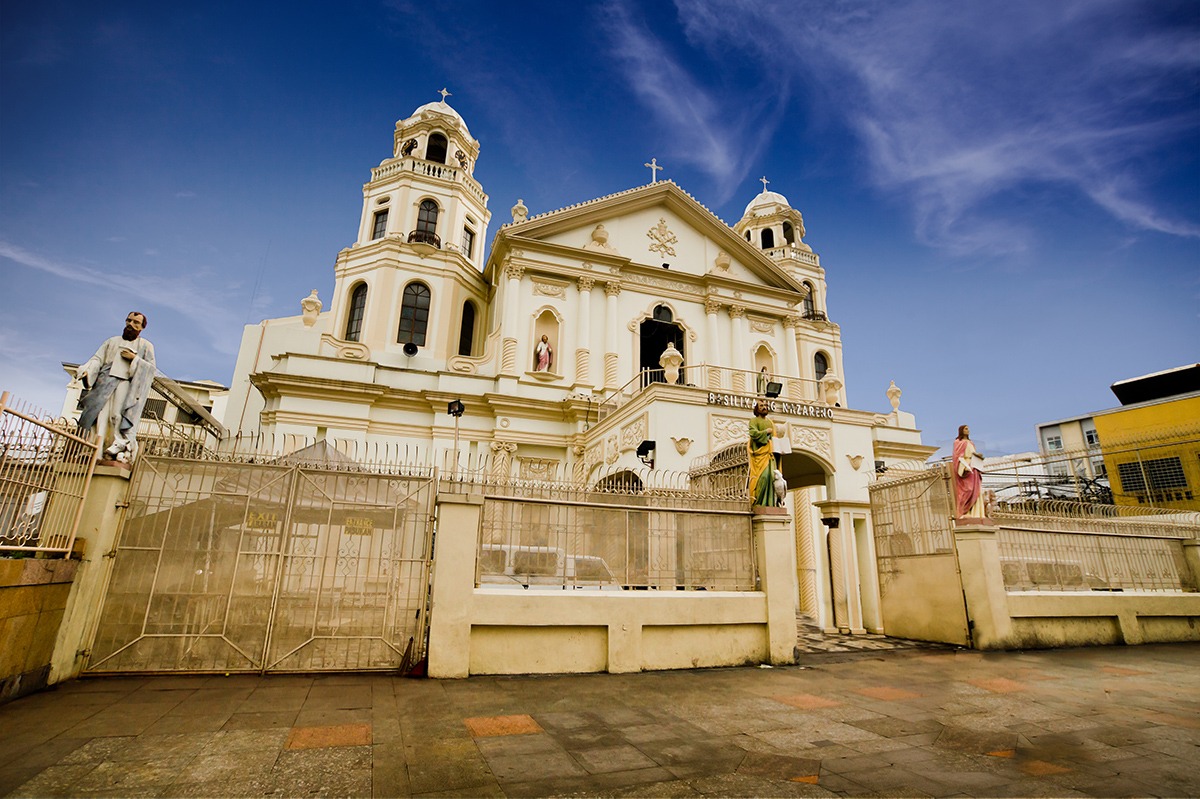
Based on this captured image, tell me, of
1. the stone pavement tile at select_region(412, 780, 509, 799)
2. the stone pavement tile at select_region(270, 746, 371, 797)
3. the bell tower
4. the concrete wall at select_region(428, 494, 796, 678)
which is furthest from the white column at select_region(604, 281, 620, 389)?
the stone pavement tile at select_region(412, 780, 509, 799)

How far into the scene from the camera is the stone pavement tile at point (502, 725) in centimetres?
464

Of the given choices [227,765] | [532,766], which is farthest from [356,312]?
[532,766]

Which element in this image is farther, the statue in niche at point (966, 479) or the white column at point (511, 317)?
the white column at point (511, 317)

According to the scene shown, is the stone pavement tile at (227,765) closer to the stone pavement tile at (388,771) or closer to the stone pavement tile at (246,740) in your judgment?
the stone pavement tile at (246,740)

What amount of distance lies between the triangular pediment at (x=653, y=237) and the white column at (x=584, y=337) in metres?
1.30

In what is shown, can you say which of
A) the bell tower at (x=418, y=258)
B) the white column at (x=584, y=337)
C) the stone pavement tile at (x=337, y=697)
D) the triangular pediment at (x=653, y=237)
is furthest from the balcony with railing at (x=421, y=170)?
the stone pavement tile at (x=337, y=697)

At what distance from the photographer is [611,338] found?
69.1 feet

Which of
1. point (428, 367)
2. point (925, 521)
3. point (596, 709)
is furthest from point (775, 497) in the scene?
point (428, 367)

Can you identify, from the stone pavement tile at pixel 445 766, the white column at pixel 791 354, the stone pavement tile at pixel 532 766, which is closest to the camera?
the stone pavement tile at pixel 445 766

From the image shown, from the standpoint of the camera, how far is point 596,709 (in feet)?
18.1

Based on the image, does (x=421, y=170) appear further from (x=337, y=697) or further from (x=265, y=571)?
(x=337, y=697)

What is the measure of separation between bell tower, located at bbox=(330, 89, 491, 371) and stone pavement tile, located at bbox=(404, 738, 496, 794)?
714 inches

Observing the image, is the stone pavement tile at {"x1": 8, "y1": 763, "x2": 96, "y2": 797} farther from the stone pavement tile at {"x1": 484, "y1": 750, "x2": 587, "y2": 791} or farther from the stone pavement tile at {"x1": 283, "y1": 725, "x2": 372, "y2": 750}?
the stone pavement tile at {"x1": 484, "y1": 750, "x2": 587, "y2": 791}

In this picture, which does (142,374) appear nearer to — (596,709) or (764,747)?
(596,709)
